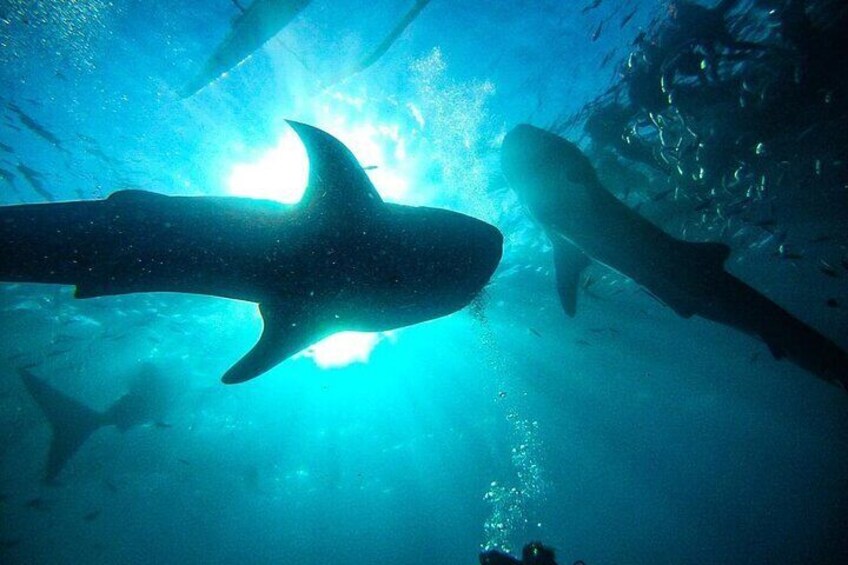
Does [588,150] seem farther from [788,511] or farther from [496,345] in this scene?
[788,511]

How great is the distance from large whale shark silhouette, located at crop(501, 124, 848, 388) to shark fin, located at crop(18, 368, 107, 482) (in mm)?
21505

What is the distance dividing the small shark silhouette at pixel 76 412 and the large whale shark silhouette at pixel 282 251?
18266 mm

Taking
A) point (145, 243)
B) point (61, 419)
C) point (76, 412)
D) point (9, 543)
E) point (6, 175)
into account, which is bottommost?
point (145, 243)

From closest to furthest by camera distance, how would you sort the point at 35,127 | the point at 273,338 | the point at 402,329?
the point at 273,338 < the point at 35,127 < the point at 402,329

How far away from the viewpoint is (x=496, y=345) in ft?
75.6

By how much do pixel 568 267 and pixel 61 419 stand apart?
23.4 metres

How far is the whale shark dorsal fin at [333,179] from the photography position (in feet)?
8.50

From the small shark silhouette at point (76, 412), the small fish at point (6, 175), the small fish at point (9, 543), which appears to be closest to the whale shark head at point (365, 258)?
the small fish at point (6, 175)

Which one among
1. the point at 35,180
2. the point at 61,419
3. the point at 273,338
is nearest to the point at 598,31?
the point at 273,338

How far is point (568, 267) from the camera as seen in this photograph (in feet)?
24.0

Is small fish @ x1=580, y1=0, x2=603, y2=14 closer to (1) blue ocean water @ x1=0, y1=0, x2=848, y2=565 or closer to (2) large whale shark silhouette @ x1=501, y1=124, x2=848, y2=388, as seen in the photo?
(1) blue ocean water @ x1=0, y1=0, x2=848, y2=565

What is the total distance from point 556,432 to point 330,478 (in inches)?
1089

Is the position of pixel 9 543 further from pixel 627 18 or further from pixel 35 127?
pixel 627 18

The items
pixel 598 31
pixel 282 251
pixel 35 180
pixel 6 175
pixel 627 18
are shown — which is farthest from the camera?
pixel 35 180
